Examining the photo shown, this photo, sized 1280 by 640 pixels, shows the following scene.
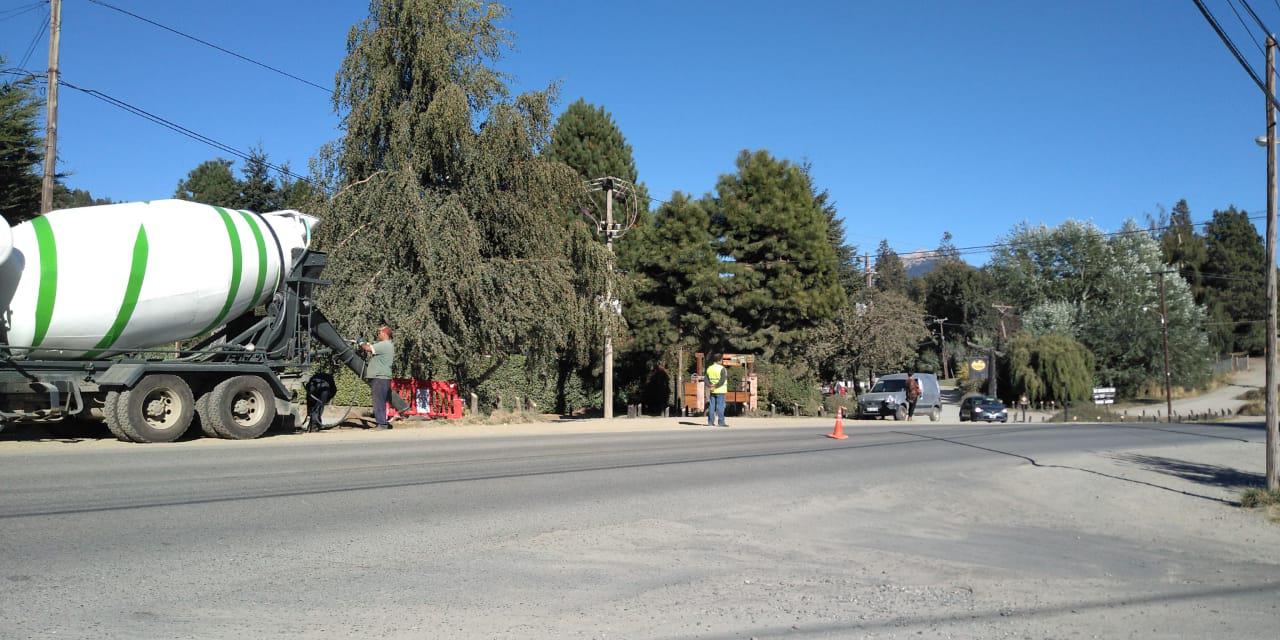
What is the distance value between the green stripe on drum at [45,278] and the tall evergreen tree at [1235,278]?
9683cm

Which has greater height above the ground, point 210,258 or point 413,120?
point 413,120

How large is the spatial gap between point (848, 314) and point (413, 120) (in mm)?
31331

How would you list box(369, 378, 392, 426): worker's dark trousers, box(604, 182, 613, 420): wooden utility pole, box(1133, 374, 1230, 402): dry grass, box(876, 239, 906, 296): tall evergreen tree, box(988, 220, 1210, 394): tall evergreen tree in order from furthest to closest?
box(876, 239, 906, 296): tall evergreen tree < box(1133, 374, 1230, 402): dry grass < box(988, 220, 1210, 394): tall evergreen tree < box(604, 182, 613, 420): wooden utility pole < box(369, 378, 392, 426): worker's dark trousers

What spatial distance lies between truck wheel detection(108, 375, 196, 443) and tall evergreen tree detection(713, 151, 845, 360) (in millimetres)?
24690

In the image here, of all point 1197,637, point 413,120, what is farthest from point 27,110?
point 1197,637

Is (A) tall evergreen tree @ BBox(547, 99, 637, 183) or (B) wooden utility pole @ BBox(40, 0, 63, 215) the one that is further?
(A) tall evergreen tree @ BBox(547, 99, 637, 183)

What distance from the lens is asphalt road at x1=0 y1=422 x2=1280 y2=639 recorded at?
559 centimetres

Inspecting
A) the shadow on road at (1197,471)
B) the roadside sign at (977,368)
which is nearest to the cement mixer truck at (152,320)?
the shadow on road at (1197,471)

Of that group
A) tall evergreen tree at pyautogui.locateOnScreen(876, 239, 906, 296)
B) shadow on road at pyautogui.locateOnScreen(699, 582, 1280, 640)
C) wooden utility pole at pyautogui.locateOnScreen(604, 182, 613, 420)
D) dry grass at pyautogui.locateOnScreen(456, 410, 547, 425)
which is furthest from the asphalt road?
tall evergreen tree at pyautogui.locateOnScreen(876, 239, 906, 296)

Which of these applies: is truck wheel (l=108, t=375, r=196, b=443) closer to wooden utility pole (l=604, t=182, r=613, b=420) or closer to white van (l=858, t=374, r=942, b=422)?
wooden utility pole (l=604, t=182, r=613, b=420)

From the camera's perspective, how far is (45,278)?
12797mm

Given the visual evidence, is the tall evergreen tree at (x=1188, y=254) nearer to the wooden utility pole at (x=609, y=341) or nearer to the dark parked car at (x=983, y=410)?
the dark parked car at (x=983, y=410)

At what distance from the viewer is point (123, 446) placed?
514 inches

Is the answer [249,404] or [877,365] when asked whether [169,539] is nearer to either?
[249,404]
